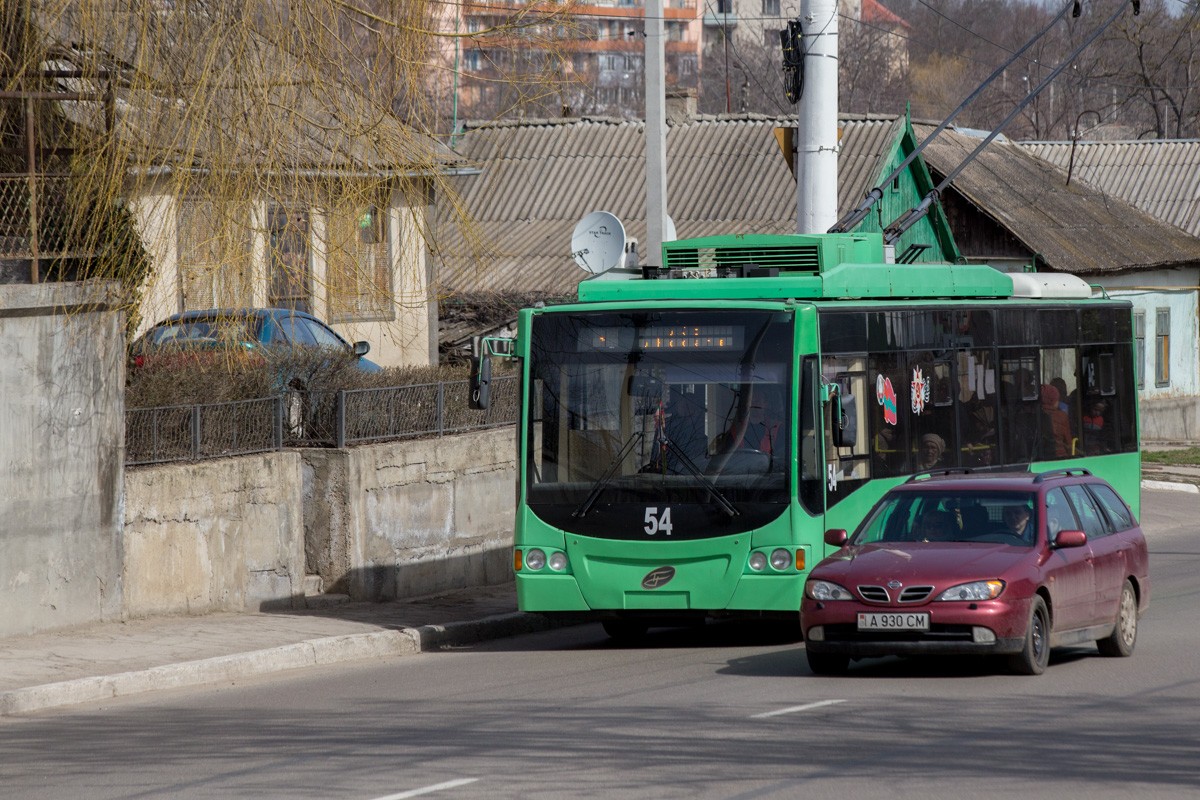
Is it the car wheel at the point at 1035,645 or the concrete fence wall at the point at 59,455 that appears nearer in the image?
the car wheel at the point at 1035,645

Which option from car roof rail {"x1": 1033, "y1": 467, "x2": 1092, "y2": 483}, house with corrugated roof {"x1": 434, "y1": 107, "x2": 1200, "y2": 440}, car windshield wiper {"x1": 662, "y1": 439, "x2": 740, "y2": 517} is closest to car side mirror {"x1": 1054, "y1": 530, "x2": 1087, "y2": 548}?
car roof rail {"x1": 1033, "y1": 467, "x2": 1092, "y2": 483}

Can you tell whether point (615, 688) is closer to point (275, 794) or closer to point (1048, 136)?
point (275, 794)

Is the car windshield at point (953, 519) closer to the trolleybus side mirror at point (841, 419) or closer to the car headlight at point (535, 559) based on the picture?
the trolleybus side mirror at point (841, 419)

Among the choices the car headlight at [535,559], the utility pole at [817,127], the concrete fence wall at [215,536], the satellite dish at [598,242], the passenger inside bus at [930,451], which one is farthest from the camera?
the satellite dish at [598,242]

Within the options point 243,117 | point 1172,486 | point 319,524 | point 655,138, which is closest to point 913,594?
point 243,117

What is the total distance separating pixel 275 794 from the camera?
8.08m

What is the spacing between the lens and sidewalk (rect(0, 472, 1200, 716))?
11.9 metres

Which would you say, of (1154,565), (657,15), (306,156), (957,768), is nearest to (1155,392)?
(1154,565)

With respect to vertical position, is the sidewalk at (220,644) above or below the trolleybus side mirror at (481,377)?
below

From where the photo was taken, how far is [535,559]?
14.2 metres

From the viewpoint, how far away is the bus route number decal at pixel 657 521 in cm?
1390

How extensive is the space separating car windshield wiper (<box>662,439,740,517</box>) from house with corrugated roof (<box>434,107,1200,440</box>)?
19.8 m

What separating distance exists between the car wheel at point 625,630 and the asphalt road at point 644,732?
3.42ft

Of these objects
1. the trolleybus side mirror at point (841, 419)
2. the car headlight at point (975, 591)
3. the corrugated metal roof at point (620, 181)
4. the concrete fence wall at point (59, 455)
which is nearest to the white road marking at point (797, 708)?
the car headlight at point (975, 591)
